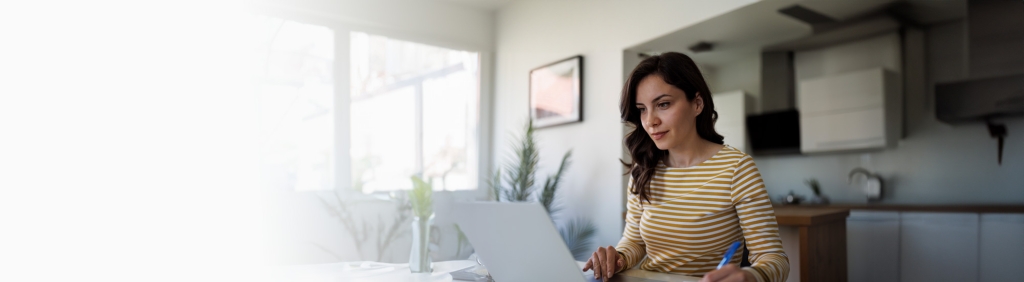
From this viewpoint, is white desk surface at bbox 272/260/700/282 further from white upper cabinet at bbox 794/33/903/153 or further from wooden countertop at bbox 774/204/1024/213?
white upper cabinet at bbox 794/33/903/153

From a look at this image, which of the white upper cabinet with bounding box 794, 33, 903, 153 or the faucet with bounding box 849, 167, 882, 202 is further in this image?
the faucet with bounding box 849, 167, 882, 202

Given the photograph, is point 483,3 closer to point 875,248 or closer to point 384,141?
point 384,141

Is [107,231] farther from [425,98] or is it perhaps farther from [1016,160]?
[1016,160]

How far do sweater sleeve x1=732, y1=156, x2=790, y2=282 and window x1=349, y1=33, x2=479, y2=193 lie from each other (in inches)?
156

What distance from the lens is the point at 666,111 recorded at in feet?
4.49

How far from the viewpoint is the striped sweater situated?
1.25 meters

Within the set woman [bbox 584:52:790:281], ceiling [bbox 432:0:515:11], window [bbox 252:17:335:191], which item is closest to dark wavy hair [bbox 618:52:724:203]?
woman [bbox 584:52:790:281]

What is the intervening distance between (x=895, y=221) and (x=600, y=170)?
1.86m

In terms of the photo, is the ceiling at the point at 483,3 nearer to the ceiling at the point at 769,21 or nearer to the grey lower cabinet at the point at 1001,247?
the ceiling at the point at 769,21

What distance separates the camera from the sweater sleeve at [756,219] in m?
1.19

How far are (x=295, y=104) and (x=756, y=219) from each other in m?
4.02

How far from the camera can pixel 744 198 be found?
4.18 feet

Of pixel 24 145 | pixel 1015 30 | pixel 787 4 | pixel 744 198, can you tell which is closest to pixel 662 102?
pixel 744 198

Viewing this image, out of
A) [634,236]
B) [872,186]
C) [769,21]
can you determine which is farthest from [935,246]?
[634,236]
